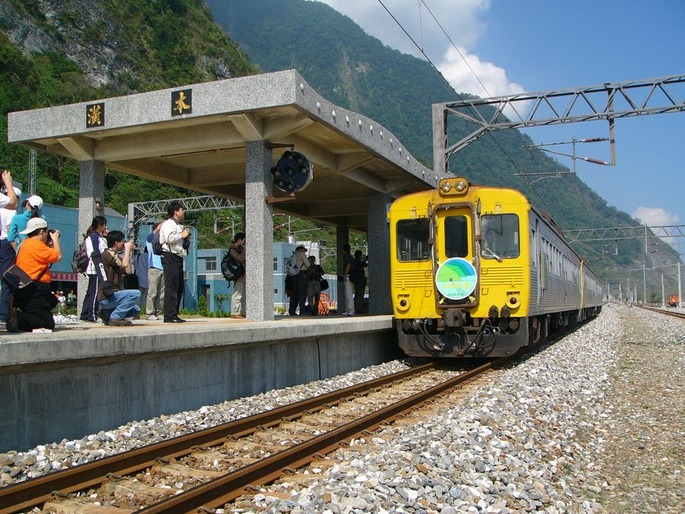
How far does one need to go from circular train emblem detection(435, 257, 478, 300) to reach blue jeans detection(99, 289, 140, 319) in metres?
5.02

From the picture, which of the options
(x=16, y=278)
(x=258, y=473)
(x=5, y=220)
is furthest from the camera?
(x=5, y=220)

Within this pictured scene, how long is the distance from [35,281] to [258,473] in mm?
3127

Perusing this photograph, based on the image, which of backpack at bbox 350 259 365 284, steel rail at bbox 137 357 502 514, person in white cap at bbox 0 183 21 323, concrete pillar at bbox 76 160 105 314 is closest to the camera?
steel rail at bbox 137 357 502 514

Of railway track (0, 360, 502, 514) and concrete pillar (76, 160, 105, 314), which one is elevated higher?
concrete pillar (76, 160, 105, 314)

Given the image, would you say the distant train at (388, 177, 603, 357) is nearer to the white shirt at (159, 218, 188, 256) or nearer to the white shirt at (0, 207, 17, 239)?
the white shirt at (159, 218, 188, 256)

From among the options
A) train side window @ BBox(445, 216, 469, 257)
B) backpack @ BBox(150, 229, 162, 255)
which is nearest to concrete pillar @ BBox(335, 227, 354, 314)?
train side window @ BBox(445, 216, 469, 257)

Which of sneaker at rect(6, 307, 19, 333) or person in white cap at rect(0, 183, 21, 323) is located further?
person in white cap at rect(0, 183, 21, 323)

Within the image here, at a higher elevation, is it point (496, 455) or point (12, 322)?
point (12, 322)

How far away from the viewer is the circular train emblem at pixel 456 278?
11367 mm

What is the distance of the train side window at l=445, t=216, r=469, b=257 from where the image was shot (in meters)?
11.8

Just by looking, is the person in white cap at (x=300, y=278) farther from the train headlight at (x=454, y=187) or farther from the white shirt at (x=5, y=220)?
the white shirt at (x=5, y=220)

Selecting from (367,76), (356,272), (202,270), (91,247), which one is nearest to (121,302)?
(91,247)

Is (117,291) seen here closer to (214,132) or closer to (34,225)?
(34,225)

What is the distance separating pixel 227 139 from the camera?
11836mm
